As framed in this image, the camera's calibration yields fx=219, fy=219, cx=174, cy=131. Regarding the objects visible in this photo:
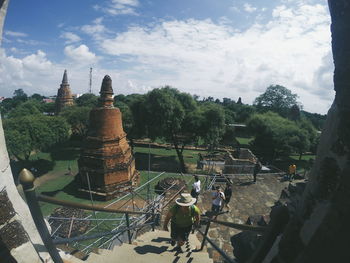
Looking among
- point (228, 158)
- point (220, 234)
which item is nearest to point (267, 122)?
point (228, 158)

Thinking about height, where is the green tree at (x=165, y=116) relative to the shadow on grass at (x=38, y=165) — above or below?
above

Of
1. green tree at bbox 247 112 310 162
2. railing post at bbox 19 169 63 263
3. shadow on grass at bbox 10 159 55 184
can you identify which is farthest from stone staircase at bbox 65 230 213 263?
green tree at bbox 247 112 310 162

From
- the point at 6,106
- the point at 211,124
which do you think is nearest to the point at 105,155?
the point at 211,124

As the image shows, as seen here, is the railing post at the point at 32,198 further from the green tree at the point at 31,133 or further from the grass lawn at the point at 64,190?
the green tree at the point at 31,133

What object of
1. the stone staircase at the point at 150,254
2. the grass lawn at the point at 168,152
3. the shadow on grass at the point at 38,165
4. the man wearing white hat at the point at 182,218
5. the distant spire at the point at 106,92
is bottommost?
the shadow on grass at the point at 38,165

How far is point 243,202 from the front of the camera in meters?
8.55

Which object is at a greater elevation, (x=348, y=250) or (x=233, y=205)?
(x=348, y=250)

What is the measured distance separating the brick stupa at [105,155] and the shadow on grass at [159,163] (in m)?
6.22

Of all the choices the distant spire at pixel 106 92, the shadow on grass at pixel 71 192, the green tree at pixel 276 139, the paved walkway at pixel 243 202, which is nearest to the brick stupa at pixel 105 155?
the distant spire at pixel 106 92

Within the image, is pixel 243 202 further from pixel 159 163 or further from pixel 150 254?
pixel 159 163

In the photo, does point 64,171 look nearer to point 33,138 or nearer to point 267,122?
point 33,138

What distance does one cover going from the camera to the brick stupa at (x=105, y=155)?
1509cm

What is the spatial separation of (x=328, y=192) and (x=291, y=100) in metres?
51.2

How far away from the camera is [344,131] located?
1456mm
